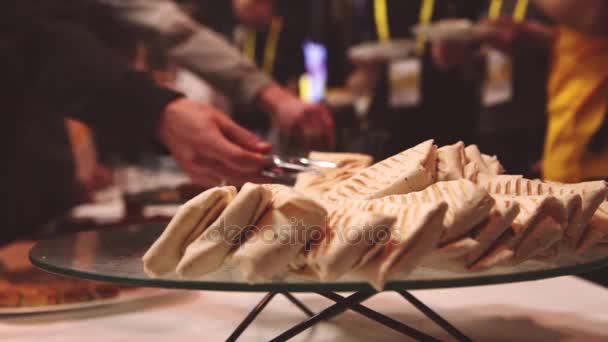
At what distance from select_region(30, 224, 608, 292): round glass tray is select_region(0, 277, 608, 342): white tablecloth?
5.3 inches

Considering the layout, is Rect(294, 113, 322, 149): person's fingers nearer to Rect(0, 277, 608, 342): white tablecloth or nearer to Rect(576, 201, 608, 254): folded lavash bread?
Rect(0, 277, 608, 342): white tablecloth

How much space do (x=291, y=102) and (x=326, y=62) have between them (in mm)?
1213

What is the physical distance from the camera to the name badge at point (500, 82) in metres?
1.30

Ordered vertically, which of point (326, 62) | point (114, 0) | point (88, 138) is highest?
point (114, 0)

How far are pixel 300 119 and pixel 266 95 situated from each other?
0.18 metres

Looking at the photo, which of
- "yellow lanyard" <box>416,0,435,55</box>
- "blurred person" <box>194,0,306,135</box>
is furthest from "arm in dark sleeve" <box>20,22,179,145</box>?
"blurred person" <box>194,0,306,135</box>

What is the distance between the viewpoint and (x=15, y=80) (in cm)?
126

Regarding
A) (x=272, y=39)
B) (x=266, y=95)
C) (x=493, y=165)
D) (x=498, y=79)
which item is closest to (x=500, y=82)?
(x=498, y=79)

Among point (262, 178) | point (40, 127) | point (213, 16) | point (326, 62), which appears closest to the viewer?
point (262, 178)

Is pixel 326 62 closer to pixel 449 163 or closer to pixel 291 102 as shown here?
pixel 291 102

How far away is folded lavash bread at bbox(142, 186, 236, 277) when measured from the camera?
49cm

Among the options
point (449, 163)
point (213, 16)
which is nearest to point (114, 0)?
point (449, 163)

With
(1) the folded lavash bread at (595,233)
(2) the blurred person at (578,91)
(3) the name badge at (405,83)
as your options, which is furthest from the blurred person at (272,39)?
(1) the folded lavash bread at (595,233)

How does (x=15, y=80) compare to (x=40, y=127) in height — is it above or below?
above
